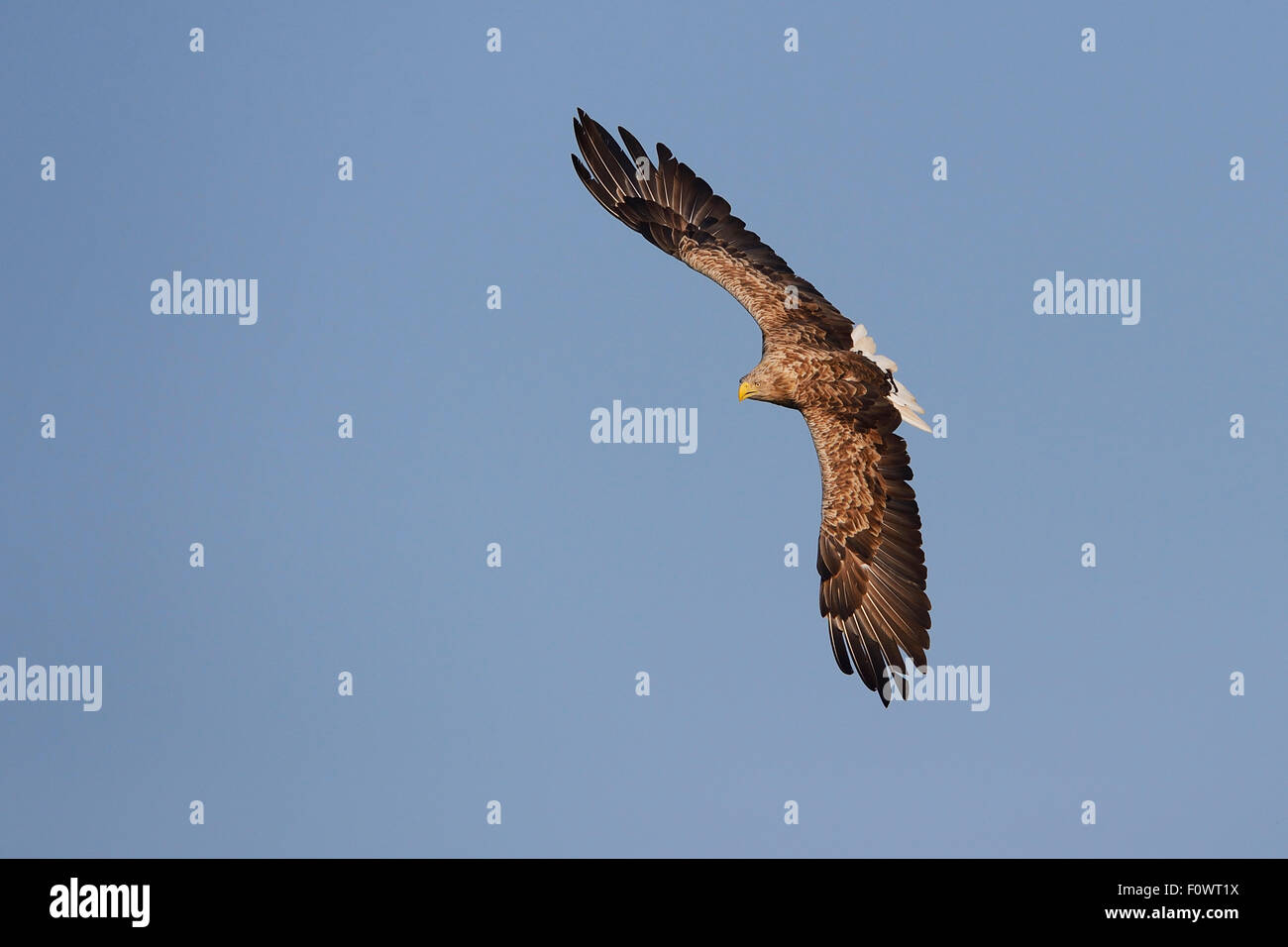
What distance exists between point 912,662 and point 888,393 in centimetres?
305

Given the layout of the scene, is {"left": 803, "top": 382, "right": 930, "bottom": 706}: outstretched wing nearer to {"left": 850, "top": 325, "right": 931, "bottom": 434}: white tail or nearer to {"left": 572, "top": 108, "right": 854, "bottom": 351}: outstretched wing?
{"left": 850, "top": 325, "right": 931, "bottom": 434}: white tail

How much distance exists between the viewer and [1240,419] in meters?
32.0

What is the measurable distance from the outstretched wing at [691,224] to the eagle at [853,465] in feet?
0.13

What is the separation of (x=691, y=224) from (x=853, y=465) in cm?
488

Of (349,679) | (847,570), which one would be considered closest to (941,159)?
(847,570)

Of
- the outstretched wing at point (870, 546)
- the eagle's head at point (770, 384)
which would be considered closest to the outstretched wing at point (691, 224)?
the eagle's head at point (770, 384)

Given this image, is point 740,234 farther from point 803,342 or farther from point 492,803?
point 492,803

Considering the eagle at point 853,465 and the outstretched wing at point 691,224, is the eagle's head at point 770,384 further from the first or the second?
the outstretched wing at point 691,224

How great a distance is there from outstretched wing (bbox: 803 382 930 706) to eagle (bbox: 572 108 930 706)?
11 millimetres

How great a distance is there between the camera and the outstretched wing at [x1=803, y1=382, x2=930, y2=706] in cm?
2177

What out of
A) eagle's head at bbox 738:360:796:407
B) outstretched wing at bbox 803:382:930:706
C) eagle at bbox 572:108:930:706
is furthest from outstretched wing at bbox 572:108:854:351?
outstretched wing at bbox 803:382:930:706

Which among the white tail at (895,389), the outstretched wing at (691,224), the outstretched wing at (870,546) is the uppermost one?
the outstretched wing at (691,224)

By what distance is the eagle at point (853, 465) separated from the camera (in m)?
21.8

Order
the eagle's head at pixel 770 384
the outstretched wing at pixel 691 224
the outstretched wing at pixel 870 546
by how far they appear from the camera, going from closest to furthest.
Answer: the outstretched wing at pixel 870 546, the eagle's head at pixel 770 384, the outstretched wing at pixel 691 224
